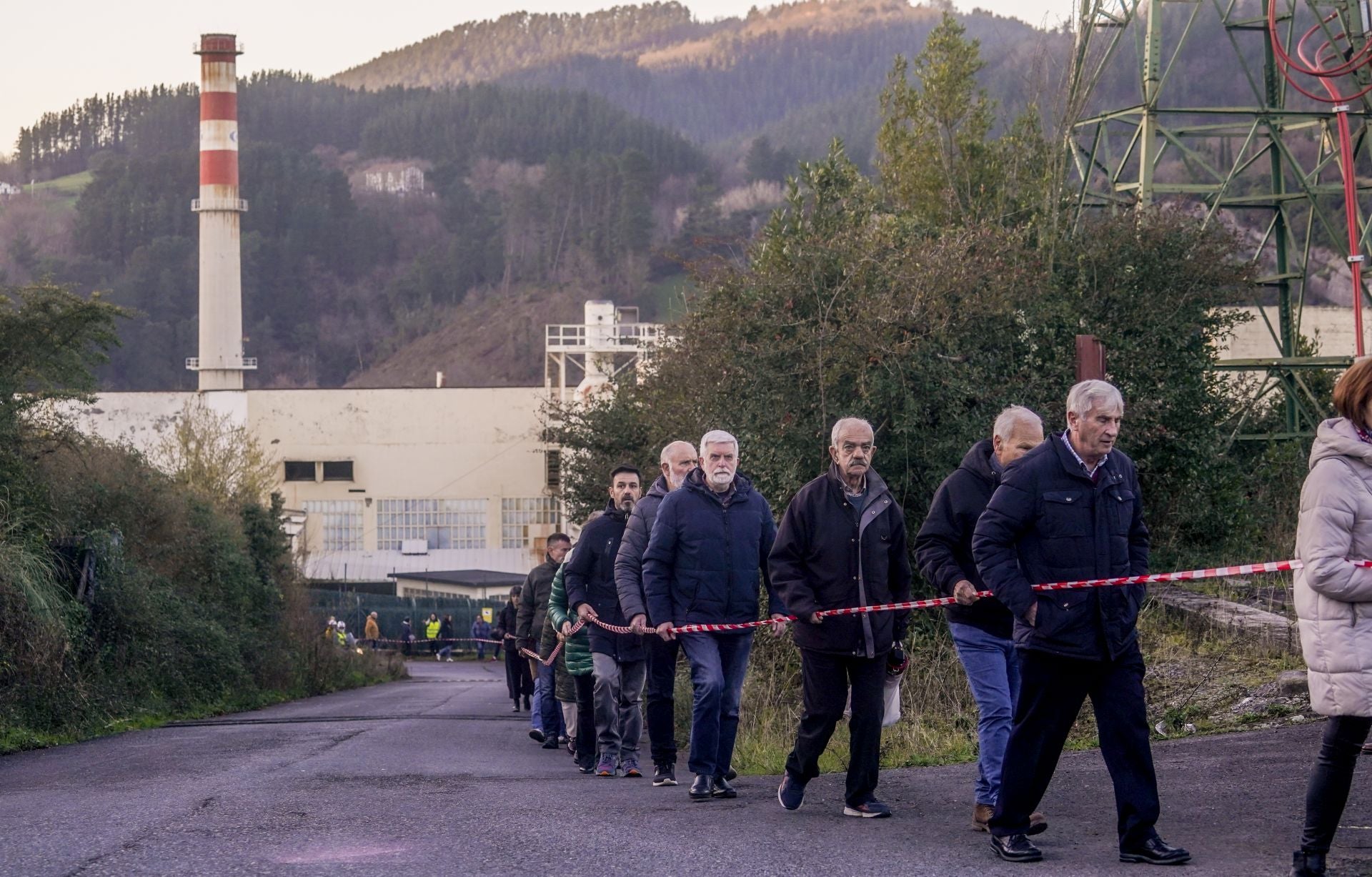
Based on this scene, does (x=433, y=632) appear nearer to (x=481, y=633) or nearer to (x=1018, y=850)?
(x=481, y=633)

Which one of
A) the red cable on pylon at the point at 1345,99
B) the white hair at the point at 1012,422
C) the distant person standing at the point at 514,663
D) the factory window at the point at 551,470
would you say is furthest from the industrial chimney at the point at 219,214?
the white hair at the point at 1012,422

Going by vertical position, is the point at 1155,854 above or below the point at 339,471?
below

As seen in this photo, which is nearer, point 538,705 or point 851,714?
point 851,714

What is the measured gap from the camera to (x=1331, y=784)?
600 centimetres

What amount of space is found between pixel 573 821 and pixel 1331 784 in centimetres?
353

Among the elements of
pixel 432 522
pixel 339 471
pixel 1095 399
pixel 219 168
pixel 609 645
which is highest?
pixel 219 168

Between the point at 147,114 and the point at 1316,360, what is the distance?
13783cm

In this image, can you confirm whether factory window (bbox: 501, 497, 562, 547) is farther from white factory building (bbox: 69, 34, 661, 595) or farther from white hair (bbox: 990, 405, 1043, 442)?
white hair (bbox: 990, 405, 1043, 442)

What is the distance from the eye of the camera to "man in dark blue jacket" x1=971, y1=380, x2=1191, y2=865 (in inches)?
257

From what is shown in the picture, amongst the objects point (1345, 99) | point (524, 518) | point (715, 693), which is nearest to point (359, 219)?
point (524, 518)

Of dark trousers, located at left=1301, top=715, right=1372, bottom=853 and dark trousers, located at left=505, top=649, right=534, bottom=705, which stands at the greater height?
dark trousers, located at left=1301, top=715, right=1372, bottom=853

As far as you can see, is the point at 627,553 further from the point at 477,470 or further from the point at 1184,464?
the point at 477,470

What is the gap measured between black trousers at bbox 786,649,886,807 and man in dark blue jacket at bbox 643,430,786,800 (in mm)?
902

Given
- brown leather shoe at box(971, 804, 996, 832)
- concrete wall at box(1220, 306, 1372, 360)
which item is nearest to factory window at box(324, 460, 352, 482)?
concrete wall at box(1220, 306, 1372, 360)
